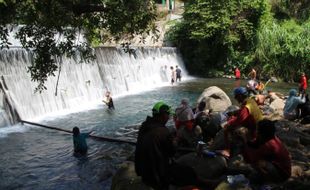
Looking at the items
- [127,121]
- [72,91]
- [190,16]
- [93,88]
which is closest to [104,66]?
[93,88]

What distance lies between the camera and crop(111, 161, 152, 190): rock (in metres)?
7.68

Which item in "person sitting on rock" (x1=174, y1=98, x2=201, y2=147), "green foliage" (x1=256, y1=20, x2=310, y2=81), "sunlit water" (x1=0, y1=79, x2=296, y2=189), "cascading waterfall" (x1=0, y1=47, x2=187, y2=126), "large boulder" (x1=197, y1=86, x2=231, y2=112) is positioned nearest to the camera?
"sunlit water" (x1=0, y1=79, x2=296, y2=189)

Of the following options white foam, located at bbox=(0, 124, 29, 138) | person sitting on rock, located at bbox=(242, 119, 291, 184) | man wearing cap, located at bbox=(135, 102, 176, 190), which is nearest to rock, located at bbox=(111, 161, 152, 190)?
man wearing cap, located at bbox=(135, 102, 176, 190)

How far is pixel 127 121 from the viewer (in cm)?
1800

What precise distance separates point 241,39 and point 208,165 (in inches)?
1232

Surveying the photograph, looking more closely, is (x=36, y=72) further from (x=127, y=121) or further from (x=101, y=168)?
(x=127, y=121)

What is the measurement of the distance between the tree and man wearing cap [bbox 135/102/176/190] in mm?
2580

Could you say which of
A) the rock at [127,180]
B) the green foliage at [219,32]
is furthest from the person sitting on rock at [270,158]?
the green foliage at [219,32]

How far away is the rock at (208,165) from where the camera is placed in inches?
327

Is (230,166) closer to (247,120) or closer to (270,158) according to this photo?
(247,120)

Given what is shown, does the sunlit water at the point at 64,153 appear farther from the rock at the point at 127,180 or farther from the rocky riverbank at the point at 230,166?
the rocky riverbank at the point at 230,166

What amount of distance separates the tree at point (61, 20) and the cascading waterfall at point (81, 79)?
9.43 m

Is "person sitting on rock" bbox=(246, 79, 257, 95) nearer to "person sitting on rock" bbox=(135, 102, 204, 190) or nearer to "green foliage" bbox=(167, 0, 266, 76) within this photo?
"person sitting on rock" bbox=(135, 102, 204, 190)

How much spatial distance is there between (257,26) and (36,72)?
32059 millimetres
